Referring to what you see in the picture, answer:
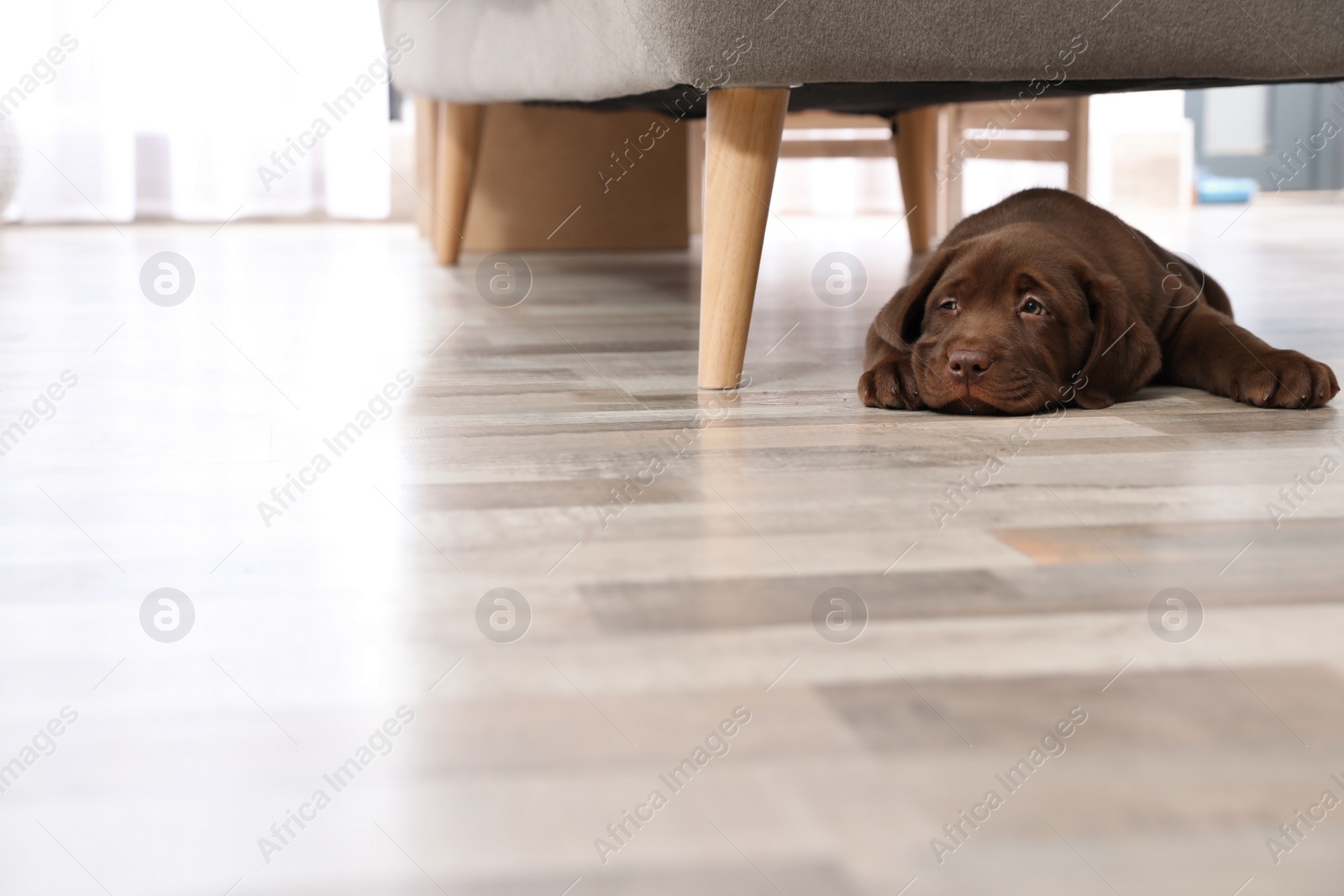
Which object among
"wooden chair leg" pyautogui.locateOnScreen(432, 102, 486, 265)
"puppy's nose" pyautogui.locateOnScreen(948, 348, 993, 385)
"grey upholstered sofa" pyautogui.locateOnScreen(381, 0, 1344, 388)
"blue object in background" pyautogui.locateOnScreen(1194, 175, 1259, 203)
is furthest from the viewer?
"blue object in background" pyautogui.locateOnScreen(1194, 175, 1259, 203)

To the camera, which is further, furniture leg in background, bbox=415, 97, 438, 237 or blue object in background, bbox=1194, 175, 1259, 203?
blue object in background, bbox=1194, 175, 1259, 203

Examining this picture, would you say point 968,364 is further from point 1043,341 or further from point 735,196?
point 735,196

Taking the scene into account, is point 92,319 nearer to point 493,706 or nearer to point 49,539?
point 49,539

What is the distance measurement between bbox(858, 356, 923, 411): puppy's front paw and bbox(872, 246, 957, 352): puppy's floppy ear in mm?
37

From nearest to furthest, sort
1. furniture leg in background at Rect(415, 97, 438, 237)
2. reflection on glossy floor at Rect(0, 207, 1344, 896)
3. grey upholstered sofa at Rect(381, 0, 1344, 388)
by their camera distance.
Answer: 1. reflection on glossy floor at Rect(0, 207, 1344, 896)
2. grey upholstered sofa at Rect(381, 0, 1344, 388)
3. furniture leg in background at Rect(415, 97, 438, 237)

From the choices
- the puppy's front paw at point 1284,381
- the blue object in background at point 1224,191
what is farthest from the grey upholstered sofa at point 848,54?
the blue object in background at point 1224,191

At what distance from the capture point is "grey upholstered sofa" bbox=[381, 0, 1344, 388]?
150 cm

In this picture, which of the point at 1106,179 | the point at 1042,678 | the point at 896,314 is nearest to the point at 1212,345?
the point at 896,314

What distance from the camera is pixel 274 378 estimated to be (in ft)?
5.49

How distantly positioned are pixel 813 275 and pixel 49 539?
7.85 feet

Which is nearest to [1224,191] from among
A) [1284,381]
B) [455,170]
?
[455,170]

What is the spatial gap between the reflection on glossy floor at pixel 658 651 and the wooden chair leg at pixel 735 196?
107mm

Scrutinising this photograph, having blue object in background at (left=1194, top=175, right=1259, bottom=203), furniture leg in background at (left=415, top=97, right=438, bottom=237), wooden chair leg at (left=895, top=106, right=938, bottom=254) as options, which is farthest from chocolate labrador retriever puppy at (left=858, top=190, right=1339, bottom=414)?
blue object in background at (left=1194, top=175, right=1259, bottom=203)

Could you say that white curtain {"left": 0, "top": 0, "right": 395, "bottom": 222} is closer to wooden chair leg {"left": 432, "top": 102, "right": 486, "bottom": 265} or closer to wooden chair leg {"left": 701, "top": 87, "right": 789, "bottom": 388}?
wooden chair leg {"left": 432, "top": 102, "right": 486, "bottom": 265}
